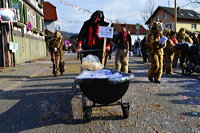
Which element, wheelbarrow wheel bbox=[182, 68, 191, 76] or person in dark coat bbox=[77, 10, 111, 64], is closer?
person in dark coat bbox=[77, 10, 111, 64]

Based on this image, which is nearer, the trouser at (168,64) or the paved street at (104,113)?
the paved street at (104,113)

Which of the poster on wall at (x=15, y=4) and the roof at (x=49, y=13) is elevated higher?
the roof at (x=49, y=13)

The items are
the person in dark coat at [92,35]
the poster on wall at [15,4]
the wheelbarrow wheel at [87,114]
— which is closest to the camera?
the wheelbarrow wheel at [87,114]

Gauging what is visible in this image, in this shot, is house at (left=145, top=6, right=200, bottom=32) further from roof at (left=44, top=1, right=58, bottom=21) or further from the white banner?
the white banner

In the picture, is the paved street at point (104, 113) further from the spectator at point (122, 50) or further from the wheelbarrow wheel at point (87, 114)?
the spectator at point (122, 50)

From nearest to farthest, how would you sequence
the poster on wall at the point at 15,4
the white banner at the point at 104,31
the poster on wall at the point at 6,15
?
the white banner at the point at 104,31, the poster on wall at the point at 6,15, the poster on wall at the point at 15,4

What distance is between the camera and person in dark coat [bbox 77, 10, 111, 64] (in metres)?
5.32

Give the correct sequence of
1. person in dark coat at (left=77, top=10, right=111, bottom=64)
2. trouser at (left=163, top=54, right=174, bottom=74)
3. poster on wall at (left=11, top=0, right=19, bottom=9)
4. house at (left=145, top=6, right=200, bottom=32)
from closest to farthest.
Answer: person in dark coat at (left=77, top=10, right=111, bottom=64) < trouser at (left=163, top=54, right=174, bottom=74) < poster on wall at (left=11, top=0, right=19, bottom=9) < house at (left=145, top=6, right=200, bottom=32)

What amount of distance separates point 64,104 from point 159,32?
12.5 ft

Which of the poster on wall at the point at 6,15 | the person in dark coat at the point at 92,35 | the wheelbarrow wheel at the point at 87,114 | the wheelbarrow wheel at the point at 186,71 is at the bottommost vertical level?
the wheelbarrow wheel at the point at 87,114

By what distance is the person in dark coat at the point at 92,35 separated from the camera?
532cm

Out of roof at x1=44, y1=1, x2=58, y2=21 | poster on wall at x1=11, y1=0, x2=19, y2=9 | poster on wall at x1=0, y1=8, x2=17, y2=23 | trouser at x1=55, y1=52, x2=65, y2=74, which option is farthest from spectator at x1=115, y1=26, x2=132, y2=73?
roof at x1=44, y1=1, x2=58, y2=21

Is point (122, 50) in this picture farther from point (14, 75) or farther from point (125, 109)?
point (14, 75)

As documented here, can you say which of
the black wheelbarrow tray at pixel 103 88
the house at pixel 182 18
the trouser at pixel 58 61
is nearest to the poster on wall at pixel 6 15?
the trouser at pixel 58 61
